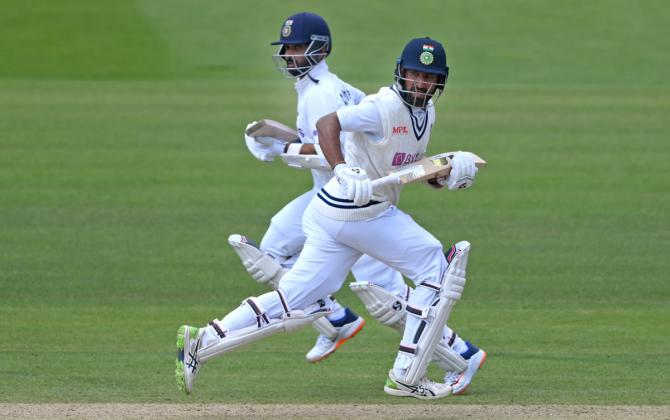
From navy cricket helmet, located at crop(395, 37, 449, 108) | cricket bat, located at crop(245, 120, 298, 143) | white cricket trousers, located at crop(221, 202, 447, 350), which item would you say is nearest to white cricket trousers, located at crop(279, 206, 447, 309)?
white cricket trousers, located at crop(221, 202, 447, 350)

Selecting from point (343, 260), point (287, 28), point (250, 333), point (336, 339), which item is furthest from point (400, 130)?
point (336, 339)

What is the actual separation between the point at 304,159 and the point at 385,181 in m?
1.30

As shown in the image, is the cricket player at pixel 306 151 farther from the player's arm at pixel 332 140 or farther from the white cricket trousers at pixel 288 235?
the player's arm at pixel 332 140

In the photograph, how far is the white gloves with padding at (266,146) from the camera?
8.63 m

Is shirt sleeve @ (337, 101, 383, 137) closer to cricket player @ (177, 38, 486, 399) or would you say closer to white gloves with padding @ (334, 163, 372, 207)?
cricket player @ (177, 38, 486, 399)

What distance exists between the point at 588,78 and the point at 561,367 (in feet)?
55.0

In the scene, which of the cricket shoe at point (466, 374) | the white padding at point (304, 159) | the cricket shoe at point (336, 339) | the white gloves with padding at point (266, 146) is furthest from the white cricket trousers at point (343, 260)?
the cricket shoe at point (336, 339)

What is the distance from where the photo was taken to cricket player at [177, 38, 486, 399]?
7.04 metres

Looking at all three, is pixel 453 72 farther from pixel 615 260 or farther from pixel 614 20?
pixel 615 260

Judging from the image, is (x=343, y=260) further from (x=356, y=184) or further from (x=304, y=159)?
(x=304, y=159)

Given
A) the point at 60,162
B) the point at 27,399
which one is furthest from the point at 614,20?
the point at 27,399

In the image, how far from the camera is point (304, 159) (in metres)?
8.20

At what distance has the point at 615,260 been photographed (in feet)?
41.4

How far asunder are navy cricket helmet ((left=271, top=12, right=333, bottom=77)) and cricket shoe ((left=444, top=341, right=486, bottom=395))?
7.02ft
